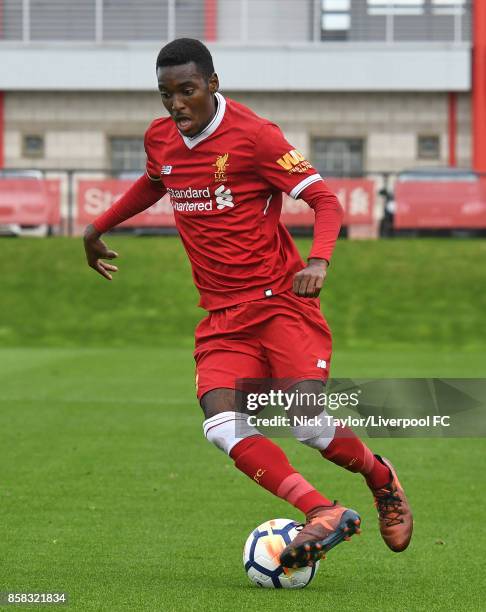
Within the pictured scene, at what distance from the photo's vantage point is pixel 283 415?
21.6ft

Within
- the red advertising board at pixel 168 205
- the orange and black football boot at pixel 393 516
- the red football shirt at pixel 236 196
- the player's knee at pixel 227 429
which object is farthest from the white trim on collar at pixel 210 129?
the red advertising board at pixel 168 205

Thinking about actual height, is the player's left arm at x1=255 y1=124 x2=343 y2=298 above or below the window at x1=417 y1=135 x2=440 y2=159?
below

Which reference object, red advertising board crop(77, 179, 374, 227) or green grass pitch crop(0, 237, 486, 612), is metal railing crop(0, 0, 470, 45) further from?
green grass pitch crop(0, 237, 486, 612)

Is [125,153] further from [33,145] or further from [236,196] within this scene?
[236,196]

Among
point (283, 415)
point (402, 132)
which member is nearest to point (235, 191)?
point (283, 415)

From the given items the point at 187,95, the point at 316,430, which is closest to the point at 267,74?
the point at 187,95

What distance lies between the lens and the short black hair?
6137 millimetres

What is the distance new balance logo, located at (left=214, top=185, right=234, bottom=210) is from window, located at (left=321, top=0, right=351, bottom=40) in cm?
3714

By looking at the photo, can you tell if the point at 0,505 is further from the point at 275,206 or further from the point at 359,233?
the point at 359,233

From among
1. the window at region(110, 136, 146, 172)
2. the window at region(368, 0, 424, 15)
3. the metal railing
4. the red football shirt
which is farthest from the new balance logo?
the window at region(110, 136, 146, 172)

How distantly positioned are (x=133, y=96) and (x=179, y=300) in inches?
753

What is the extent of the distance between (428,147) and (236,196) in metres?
37.9

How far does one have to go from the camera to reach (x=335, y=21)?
140 feet

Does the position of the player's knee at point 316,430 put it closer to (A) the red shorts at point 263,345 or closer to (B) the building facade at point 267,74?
(A) the red shorts at point 263,345
